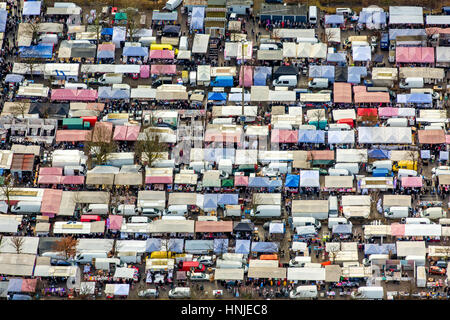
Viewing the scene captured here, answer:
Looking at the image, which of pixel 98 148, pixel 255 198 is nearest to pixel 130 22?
pixel 98 148

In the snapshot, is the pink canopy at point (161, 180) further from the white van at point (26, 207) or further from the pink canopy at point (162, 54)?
the pink canopy at point (162, 54)

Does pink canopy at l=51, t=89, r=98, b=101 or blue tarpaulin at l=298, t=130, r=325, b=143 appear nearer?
blue tarpaulin at l=298, t=130, r=325, b=143

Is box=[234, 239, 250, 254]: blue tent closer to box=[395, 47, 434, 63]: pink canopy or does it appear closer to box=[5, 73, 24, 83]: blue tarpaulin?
box=[395, 47, 434, 63]: pink canopy

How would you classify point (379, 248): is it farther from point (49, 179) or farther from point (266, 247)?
point (49, 179)

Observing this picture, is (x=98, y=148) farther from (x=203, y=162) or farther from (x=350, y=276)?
(x=350, y=276)

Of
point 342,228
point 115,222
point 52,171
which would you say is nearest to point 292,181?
point 342,228

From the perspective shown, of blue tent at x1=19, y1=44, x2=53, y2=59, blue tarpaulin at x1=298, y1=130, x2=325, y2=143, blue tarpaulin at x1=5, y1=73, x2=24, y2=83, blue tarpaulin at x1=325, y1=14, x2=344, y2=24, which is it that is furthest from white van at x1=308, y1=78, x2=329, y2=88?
blue tarpaulin at x1=5, y1=73, x2=24, y2=83
